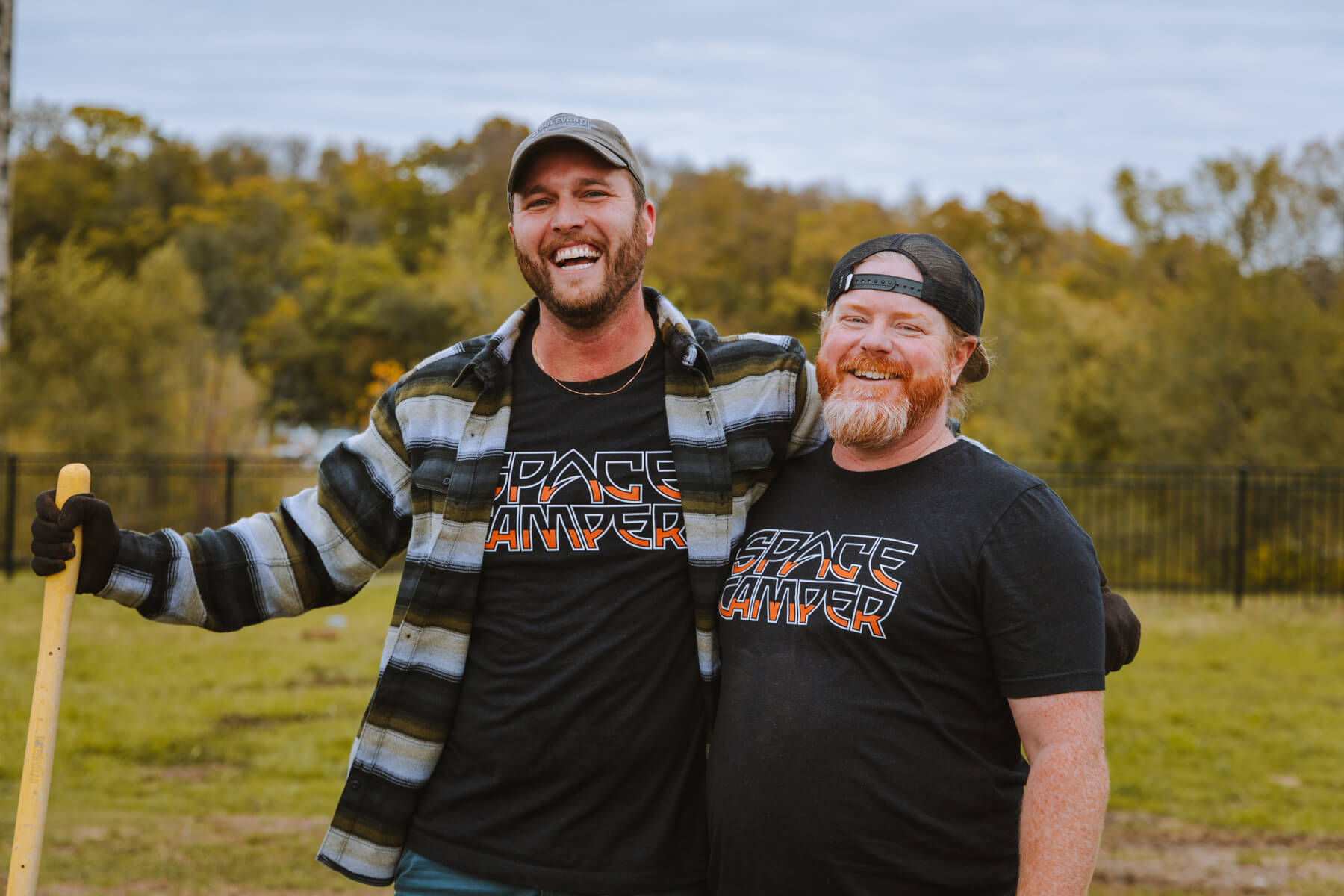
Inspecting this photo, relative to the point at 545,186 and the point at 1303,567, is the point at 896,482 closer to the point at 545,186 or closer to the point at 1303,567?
the point at 545,186

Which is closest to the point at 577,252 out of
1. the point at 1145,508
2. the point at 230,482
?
the point at 230,482

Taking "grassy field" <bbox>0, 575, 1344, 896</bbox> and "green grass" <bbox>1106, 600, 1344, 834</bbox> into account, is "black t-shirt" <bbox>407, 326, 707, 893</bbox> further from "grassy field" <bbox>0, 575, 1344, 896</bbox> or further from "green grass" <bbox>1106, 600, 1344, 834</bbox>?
"green grass" <bbox>1106, 600, 1344, 834</bbox>

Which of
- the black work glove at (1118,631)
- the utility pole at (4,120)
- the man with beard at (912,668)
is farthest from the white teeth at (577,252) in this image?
the utility pole at (4,120)

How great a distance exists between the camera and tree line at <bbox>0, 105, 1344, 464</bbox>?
1688 cm

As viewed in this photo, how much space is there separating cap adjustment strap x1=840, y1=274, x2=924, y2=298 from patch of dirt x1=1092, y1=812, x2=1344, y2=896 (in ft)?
13.8

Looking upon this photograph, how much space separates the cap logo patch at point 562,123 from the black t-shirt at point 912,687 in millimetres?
1158

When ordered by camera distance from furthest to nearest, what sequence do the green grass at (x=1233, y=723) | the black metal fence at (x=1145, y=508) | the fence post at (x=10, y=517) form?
the black metal fence at (x=1145, y=508)
the fence post at (x=10, y=517)
the green grass at (x=1233, y=723)

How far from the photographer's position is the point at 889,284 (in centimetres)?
249

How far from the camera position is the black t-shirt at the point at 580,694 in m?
2.52

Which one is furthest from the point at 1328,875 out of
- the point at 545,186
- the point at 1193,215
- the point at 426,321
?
the point at 426,321

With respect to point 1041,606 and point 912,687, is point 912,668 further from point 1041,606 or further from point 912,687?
point 1041,606

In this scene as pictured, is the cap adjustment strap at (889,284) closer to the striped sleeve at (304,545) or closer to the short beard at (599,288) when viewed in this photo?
the short beard at (599,288)

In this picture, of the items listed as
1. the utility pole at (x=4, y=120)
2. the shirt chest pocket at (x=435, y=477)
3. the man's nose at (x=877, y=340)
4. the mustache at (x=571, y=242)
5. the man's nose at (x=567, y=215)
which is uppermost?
the utility pole at (x=4, y=120)

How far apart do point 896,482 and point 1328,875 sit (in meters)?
4.90
